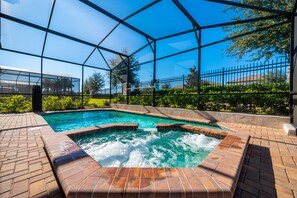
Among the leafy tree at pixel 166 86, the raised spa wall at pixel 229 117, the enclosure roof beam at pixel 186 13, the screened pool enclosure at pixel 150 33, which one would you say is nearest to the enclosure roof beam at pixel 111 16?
the screened pool enclosure at pixel 150 33

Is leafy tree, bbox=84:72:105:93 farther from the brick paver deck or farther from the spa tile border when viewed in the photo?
the spa tile border

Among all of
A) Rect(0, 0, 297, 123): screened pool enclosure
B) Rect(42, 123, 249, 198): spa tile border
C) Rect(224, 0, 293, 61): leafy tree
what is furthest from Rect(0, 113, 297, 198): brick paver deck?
Rect(224, 0, 293, 61): leafy tree

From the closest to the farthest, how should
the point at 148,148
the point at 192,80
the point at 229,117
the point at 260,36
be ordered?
1. the point at 148,148
2. the point at 229,117
3. the point at 260,36
4. the point at 192,80

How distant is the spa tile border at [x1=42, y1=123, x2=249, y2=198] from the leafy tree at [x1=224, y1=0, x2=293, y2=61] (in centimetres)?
839

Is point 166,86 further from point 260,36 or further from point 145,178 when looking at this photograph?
point 145,178

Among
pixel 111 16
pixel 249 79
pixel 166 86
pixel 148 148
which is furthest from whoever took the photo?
pixel 166 86

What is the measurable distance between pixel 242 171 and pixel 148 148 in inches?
68.2

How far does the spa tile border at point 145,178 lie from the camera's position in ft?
3.66

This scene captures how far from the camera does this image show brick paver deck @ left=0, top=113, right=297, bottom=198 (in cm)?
132

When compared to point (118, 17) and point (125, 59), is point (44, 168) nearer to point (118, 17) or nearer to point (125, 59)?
point (118, 17)

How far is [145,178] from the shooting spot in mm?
1287

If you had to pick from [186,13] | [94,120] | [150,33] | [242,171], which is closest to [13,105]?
[94,120]

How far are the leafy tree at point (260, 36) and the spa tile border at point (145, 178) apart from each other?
839cm

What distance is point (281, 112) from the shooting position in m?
4.54
